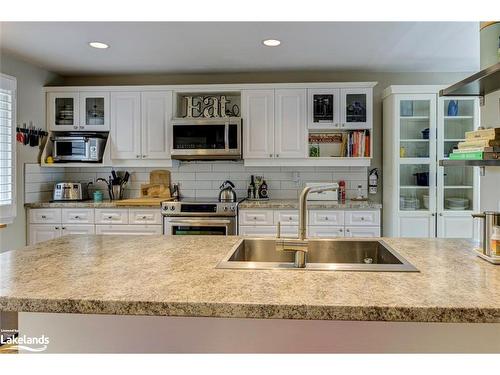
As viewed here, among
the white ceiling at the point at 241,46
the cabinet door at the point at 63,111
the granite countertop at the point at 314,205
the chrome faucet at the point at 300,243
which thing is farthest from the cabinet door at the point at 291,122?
the chrome faucet at the point at 300,243

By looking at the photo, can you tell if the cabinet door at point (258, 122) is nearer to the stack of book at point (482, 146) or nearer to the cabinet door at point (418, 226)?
the cabinet door at point (418, 226)

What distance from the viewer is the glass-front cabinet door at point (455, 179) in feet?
12.7

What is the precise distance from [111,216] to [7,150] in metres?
1.17

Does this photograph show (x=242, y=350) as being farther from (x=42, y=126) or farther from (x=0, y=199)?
(x=42, y=126)

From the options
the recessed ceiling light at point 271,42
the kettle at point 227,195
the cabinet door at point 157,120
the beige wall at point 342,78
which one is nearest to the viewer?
the recessed ceiling light at point 271,42

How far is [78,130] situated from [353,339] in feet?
13.0

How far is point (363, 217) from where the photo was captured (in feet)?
12.5

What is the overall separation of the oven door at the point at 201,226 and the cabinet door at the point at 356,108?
5.34ft

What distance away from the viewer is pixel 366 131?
404 centimetres

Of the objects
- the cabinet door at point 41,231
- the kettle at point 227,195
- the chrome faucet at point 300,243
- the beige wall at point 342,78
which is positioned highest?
the beige wall at point 342,78

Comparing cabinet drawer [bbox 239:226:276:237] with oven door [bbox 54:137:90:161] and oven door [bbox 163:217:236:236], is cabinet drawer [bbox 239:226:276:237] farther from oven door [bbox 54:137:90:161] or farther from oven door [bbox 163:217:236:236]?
oven door [bbox 54:137:90:161]

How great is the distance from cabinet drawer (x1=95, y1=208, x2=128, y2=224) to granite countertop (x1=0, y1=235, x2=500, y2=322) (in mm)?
2259
